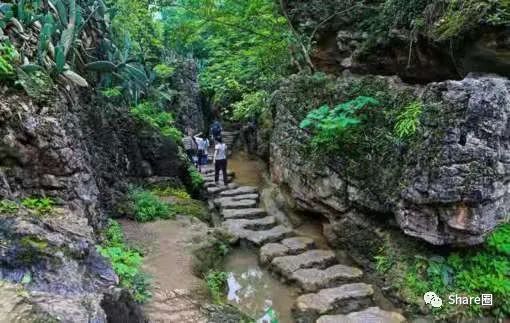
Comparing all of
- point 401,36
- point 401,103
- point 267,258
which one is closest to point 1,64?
point 267,258

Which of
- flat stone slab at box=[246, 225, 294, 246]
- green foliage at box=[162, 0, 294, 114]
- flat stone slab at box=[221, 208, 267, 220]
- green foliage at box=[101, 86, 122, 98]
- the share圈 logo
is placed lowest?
the share圈 logo

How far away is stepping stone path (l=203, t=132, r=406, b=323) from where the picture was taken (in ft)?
19.5

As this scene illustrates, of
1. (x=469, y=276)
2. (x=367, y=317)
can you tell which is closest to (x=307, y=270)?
(x=367, y=317)

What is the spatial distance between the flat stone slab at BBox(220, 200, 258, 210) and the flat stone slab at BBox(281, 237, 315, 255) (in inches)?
88.2

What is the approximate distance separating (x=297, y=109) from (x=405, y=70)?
2303mm

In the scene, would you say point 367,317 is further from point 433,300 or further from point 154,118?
point 154,118

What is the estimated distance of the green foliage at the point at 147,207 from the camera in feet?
27.0

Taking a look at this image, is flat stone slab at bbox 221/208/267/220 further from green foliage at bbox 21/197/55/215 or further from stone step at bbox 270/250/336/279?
green foliage at bbox 21/197/55/215

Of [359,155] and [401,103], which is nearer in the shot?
[401,103]

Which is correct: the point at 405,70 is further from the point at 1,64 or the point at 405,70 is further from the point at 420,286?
the point at 1,64

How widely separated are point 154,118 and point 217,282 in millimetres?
6394

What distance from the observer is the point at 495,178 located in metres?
5.75

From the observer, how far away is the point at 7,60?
5160 mm

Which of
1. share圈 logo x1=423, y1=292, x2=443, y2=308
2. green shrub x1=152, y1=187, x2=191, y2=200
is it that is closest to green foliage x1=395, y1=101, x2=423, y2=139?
share圈 logo x1=423, y1=292, x2=443, y2=308
